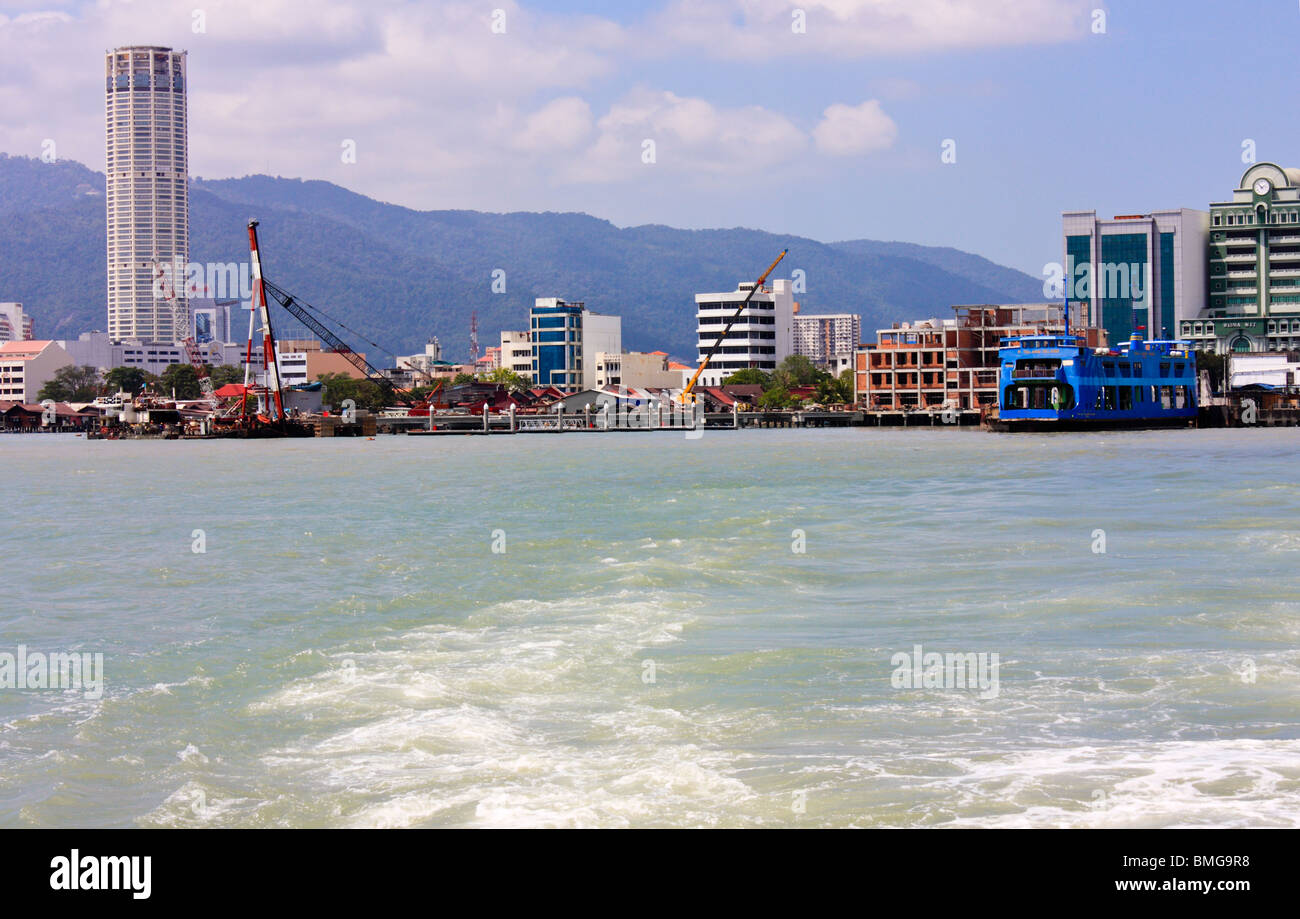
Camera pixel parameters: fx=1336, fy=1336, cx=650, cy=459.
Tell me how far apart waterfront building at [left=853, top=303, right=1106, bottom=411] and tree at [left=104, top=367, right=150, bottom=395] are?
105626 millimetres

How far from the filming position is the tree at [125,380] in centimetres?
18600

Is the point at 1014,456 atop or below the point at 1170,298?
below

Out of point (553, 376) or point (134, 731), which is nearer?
point (134, 731)

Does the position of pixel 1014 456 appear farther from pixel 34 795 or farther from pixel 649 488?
pixel 34 795

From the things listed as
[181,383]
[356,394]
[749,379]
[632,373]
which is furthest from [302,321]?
[749,379]

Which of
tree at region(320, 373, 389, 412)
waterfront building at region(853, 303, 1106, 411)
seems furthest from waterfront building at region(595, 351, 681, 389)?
waterfront building at region(853, 303, 1106, 411)

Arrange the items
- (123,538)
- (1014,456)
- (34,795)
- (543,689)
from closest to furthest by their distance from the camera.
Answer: (34,795), (543,689), (123,538), (1014,456)

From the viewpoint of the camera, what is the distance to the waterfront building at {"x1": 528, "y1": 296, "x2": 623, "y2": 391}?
609 feet

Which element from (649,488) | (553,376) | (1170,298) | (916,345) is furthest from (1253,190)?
(649,488)

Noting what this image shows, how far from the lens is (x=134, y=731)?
33.9ft

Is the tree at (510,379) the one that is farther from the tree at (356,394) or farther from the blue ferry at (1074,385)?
the blue ferry at (1074,385)

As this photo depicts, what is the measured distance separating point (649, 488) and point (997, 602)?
24.0 metres
